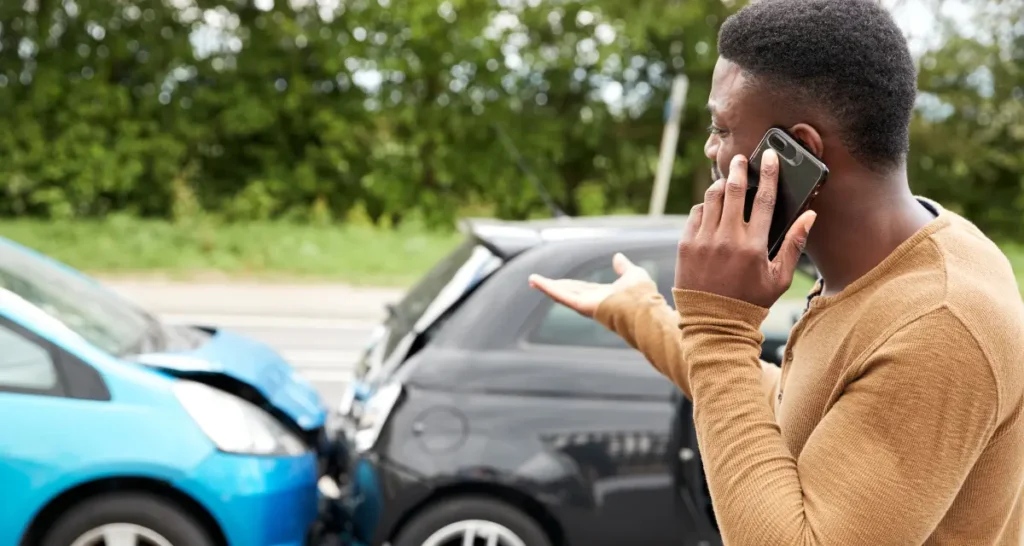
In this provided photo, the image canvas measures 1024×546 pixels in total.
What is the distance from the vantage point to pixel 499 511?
354 cm

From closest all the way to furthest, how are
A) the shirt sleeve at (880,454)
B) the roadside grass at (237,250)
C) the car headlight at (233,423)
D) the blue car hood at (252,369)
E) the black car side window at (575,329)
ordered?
the shirt sleeve at (880,454)
the car headlight at (233,423)
the black car side window at (575,329)
the blue car hood at (252,369)
the roadside grass at (237,250)

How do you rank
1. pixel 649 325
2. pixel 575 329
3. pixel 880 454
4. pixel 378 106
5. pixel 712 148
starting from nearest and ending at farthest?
pixel 880 454
pixel 712 148
pixel 649 325
pixel 575 329
pixel 378 106

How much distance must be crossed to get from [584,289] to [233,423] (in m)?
1.98

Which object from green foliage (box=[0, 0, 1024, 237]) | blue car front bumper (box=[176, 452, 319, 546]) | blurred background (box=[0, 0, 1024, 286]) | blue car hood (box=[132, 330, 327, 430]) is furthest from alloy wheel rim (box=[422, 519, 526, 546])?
green foliage (box=[0, 0, 1024, 237])

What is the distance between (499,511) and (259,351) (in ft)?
5.18

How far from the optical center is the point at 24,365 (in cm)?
354

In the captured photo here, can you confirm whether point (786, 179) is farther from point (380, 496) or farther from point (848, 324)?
point (380, 496)

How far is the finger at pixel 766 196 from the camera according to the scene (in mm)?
1262

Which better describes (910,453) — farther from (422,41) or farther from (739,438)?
(422,41)

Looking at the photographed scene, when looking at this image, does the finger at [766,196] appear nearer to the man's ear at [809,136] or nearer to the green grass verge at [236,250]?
the man's ear at [809,136]

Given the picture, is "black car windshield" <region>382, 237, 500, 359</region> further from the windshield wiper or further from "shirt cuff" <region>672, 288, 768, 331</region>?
"shirt cuff" <region>672, 288, 768, 331</region>

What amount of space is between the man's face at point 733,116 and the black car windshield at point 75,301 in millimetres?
3045

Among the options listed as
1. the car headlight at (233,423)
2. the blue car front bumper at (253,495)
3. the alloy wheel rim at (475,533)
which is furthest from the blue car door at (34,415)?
the alloy wheel rim at (475,533)

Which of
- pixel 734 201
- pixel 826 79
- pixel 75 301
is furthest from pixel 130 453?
pixel 826 79
